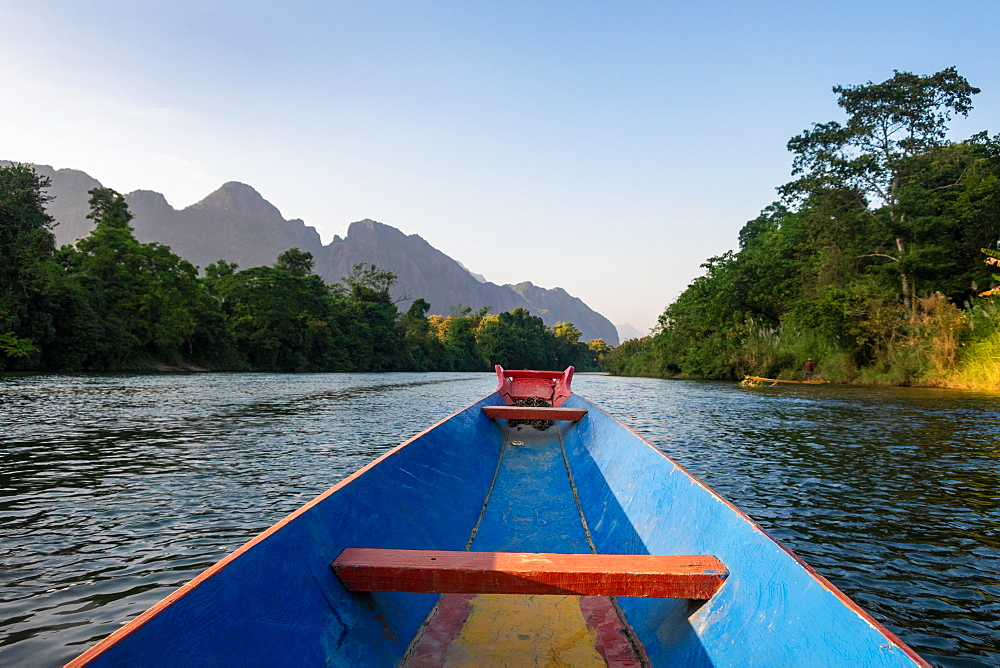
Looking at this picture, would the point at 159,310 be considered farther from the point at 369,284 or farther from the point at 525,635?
the point at 525,635

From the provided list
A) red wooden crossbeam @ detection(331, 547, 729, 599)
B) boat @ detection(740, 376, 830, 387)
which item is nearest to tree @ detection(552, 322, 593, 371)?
boat @ detection(740, 376, 830, 387)

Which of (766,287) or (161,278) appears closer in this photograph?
(766,287)

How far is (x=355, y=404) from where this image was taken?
1683 cm

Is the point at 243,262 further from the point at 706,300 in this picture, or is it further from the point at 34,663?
the point at 34,663

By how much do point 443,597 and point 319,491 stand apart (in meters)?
3.43

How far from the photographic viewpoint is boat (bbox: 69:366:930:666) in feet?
4.90

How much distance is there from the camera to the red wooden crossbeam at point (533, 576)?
6.71ft

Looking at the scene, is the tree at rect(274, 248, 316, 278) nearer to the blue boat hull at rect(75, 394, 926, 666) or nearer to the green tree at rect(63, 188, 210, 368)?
the green tree at rect(63, 188, 210, 368)

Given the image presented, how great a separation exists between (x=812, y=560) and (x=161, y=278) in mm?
44437

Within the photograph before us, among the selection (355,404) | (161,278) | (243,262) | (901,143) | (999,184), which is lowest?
(355,404)

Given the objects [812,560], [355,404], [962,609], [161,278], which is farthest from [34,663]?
[161,278]

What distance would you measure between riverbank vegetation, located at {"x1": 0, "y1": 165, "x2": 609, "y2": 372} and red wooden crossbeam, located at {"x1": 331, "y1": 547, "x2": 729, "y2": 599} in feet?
110

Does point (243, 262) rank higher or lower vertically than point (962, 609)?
higher

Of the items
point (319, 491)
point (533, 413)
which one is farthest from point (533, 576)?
point (533, 413)
